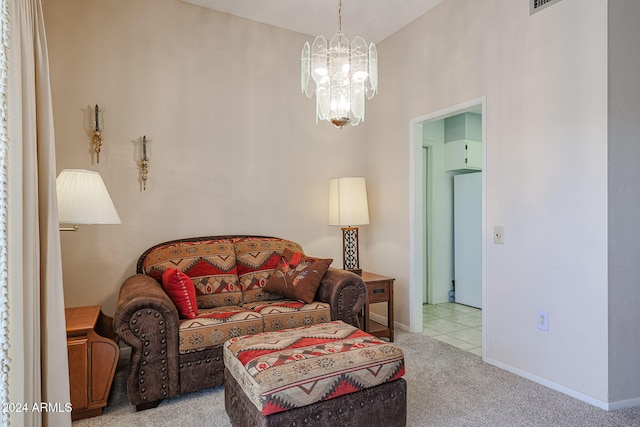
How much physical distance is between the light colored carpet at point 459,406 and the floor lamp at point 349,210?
1374 millimetres

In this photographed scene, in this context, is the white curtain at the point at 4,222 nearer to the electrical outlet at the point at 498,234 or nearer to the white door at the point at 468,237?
the electrical outlet at the point at 498,234

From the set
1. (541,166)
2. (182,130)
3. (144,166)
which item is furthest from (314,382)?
(182,130)

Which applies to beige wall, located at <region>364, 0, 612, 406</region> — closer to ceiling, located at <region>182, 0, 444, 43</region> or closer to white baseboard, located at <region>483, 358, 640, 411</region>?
white baseboard, located at <region>483, 358, 640, 411</region>

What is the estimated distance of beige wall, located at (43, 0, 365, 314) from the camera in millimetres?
3104

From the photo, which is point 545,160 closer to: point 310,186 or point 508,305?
point 508,305

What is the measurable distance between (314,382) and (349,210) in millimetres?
2234

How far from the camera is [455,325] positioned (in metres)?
4.14

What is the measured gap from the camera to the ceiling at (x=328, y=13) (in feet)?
11.5

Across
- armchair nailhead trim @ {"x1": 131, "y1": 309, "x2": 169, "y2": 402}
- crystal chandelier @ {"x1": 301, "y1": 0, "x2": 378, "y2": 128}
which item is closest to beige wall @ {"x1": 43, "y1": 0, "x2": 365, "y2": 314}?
armchair nailhead trim @ {"x1": 131, "y1": 309, "x2": 169, "y2": 402}

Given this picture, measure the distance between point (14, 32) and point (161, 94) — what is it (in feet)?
7.72

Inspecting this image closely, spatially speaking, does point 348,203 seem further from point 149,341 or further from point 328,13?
point 149,341

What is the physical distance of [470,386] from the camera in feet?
8.74

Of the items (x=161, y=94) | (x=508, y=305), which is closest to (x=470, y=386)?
(x=508, y=305)

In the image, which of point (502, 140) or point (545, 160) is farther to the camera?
point (502, 140)
